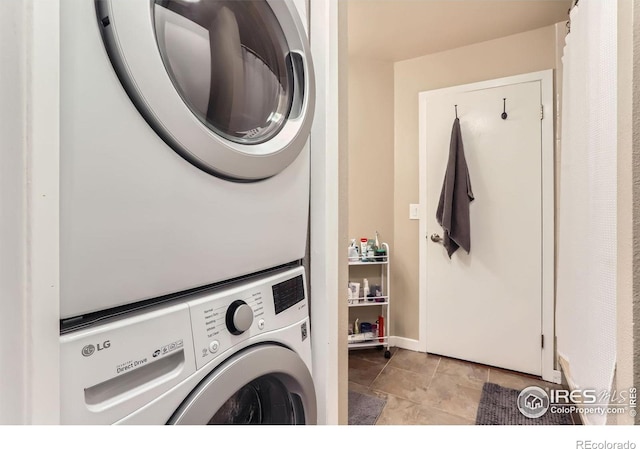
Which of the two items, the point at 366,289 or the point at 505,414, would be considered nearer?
the point at 505,414

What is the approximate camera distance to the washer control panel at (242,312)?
1.53 feet

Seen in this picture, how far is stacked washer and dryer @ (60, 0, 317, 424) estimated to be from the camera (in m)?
0.34

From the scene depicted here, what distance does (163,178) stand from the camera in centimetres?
41

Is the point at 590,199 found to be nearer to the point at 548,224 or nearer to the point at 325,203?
the point at 325,203

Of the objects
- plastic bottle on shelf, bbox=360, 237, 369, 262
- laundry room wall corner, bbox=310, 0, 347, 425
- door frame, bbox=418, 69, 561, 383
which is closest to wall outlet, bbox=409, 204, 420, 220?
plastic bottle on shelf, bbox=360, 237, 369, 262

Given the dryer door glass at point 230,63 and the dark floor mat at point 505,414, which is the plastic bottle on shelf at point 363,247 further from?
the dryer door glass at point 230,63

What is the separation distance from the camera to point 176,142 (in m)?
0.41

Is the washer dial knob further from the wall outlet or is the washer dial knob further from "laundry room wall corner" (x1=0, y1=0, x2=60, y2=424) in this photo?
the wall outlet

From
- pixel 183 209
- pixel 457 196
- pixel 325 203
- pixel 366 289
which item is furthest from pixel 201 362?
pixel 457 196

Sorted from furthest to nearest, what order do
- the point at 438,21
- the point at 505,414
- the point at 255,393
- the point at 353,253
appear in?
1. the point at 353,253
2. the point at 438,21
3. the point at 505,414
4. the point at 255,393

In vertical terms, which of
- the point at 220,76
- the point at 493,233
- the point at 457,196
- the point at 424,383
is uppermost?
the point at 220,76

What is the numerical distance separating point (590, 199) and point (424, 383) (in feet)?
4.51

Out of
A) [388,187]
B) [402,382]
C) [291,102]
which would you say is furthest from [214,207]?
[388,187]
